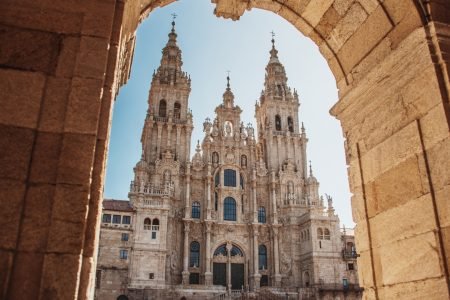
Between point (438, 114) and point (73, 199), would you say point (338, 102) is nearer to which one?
point (438, 114)

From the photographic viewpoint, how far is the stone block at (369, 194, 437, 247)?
12.0 ft

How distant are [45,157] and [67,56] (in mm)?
851

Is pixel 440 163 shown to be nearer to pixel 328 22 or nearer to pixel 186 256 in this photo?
pixel 328 22

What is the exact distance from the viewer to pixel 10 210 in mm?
2570

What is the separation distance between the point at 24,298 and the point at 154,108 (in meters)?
33.4

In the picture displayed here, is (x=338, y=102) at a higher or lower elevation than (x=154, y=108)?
lower

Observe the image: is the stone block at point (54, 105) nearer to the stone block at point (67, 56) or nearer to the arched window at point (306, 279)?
the stone block at point (67, 56)

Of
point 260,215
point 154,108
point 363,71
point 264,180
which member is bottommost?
point 363,71

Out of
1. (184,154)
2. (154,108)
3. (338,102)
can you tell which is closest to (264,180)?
(184,154)

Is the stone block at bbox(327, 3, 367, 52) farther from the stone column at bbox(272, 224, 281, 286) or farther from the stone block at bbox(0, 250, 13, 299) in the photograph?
the stone column at bbox(272, 224, 281, 286)

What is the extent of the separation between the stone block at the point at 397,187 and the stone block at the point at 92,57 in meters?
3.06

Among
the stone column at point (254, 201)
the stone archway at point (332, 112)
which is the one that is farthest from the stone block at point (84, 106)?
the stone column at point (254, 201)

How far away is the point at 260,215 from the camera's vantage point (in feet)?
114

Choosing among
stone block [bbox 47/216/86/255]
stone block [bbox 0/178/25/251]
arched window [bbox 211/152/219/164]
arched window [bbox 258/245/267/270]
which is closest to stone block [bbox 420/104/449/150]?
stone block [bbox 47/216/86/255]
